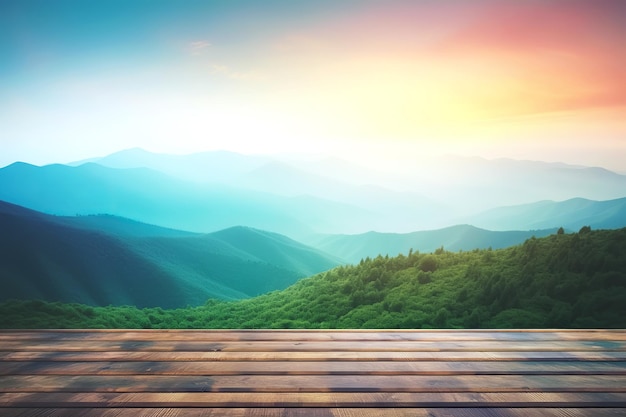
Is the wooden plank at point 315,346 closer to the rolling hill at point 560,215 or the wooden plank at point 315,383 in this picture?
the wooden plank at point 315,383

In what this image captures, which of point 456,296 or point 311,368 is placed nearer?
point 311,368

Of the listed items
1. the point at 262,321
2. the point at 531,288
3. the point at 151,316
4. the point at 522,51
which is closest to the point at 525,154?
the point at 522,51

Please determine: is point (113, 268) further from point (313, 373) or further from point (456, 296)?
point (313, 373)

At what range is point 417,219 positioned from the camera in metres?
65.5

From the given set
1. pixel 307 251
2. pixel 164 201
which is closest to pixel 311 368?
pixel 307 251

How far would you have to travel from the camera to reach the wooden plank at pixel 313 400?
142cm

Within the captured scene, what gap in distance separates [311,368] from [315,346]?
376 millimetres

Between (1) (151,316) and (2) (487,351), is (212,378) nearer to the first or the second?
(2) (487,351)

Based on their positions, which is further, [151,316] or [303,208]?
[303,208]

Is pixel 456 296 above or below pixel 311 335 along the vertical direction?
below

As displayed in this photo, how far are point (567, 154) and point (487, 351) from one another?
30.3 feet

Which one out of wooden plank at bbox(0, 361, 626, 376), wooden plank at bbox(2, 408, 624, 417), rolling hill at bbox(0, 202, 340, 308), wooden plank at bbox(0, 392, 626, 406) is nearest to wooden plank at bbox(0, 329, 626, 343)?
wooden plank at bbox(0, 361, 626, 376)

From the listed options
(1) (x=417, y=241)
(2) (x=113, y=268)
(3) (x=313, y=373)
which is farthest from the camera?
(1) (x=417, y=241)

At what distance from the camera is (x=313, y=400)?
145 cm
